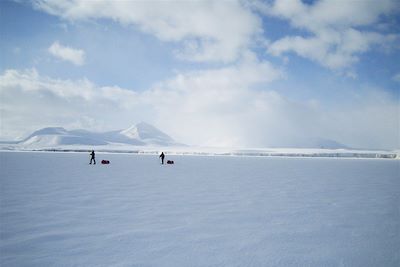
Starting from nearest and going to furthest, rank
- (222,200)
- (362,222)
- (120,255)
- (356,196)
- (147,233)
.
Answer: (120,255), (147,233), (362,222), (222,200), (356,196)

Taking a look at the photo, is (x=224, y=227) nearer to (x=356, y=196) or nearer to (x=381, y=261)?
(x=381, y=261)

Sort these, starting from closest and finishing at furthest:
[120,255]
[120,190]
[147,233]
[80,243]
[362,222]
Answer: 1. [120,255]
2. [80,243]
3. [147,233]
4. [362,222]
5. [120,190]

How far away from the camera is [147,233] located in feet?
20.0

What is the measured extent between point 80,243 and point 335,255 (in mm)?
4847

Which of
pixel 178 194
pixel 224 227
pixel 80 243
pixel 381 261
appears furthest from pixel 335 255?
pixel 178 194

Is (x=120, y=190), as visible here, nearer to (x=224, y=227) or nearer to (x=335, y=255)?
(x=224, y=227)

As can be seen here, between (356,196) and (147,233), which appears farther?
(356,196)

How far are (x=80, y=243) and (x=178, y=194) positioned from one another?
6006mm

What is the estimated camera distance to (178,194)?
37.0ft

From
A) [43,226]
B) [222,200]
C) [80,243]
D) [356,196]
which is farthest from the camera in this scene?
[356,196]

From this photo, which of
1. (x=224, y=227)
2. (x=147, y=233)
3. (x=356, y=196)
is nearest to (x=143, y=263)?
(x=147, y=233)

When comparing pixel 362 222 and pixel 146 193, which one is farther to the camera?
→ pixel 146 193

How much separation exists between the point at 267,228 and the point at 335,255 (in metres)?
1.81

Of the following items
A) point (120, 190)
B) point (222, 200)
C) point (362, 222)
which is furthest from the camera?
point (120, 190)
